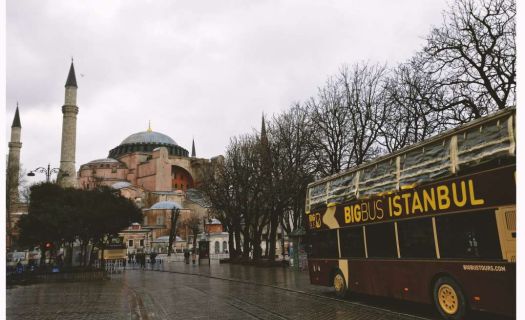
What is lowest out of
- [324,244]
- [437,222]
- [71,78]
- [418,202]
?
[324,244]

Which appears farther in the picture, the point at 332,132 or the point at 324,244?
the point at 332,132

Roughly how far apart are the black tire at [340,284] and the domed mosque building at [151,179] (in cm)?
6206

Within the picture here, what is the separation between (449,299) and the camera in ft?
30.2

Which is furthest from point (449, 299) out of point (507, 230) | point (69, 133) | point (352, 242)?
point (69, 133)

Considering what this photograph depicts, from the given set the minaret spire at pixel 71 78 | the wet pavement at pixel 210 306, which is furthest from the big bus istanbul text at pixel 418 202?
the minaret spire at pixel 71 78

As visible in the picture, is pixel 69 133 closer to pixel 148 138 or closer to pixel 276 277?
pixel 148 138

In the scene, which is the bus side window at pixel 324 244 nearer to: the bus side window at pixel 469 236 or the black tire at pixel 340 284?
the black tire at pixel 340 284

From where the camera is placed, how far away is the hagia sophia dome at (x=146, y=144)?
109 meters

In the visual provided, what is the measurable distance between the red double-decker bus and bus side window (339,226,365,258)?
29mm

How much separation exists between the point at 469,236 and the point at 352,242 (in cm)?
447

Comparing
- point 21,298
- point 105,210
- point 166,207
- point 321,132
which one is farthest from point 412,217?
point 166,207

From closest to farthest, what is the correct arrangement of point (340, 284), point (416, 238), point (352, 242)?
point (416, 238), point (352, 242), point (340, 284)

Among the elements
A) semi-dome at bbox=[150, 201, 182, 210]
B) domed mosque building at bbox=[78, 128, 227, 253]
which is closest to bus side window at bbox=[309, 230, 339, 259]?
domed mosque building at bbox=[78, 128, 227, 253]

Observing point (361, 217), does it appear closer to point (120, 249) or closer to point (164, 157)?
point (120, 249)
